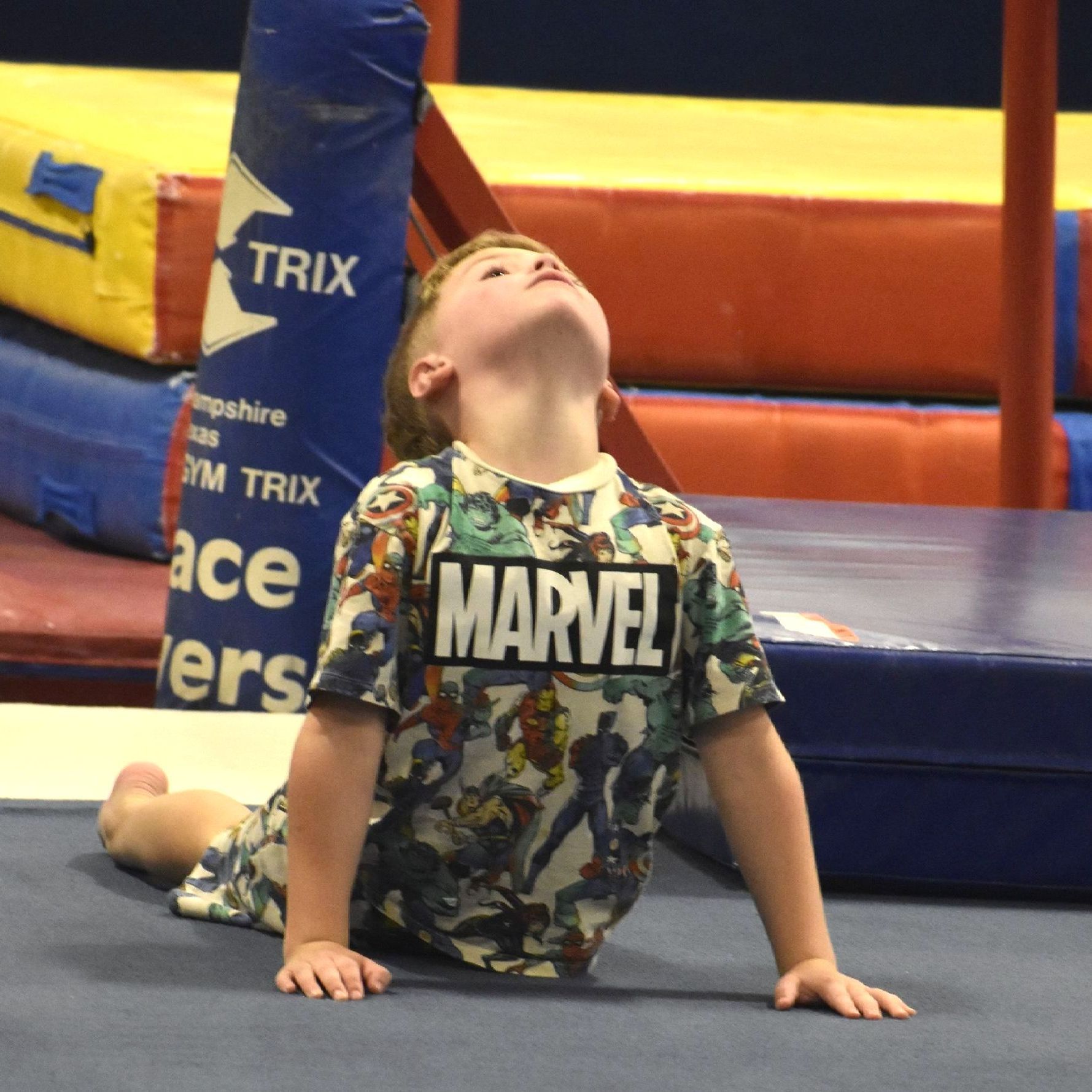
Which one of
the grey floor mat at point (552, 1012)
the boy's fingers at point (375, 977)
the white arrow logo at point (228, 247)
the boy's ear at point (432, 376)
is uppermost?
the white arrow logo at point (228, 247)

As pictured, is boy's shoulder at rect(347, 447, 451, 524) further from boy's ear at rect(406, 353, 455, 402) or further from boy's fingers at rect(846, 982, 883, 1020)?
boy's fingers at rect(846, 982, 883, 1020)

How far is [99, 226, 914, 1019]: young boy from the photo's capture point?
118 centimetres

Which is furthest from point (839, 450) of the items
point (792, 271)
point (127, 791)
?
point (127, 791)

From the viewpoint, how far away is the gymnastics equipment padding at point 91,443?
277cm

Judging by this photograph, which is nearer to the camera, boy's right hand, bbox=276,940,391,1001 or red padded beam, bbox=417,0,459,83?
boy's right hand, bbox=276,940,391,1001

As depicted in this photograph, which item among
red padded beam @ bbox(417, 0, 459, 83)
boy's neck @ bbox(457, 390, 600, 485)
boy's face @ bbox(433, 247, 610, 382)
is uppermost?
red padded beam @ bbox(417, 0, 459, 83)

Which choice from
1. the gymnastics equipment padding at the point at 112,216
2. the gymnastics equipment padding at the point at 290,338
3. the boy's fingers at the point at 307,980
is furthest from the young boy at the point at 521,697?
the gymnastics equipment padding at the point at 112,216

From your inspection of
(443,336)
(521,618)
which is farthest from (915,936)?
(443,336)

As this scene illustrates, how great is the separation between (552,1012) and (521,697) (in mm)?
190

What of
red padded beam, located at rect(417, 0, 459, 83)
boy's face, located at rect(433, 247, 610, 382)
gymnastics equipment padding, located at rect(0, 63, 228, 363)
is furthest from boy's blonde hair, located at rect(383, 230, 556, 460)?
red padded beam, located at rect(417, 0, 459, 83)

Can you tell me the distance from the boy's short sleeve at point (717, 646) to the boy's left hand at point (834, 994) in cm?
17

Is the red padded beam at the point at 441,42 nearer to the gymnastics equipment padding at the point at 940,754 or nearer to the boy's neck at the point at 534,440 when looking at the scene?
the gymnastics equipment padding at the point at 940,754

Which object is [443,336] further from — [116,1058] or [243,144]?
[243,144]

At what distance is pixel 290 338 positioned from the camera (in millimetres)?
2203
